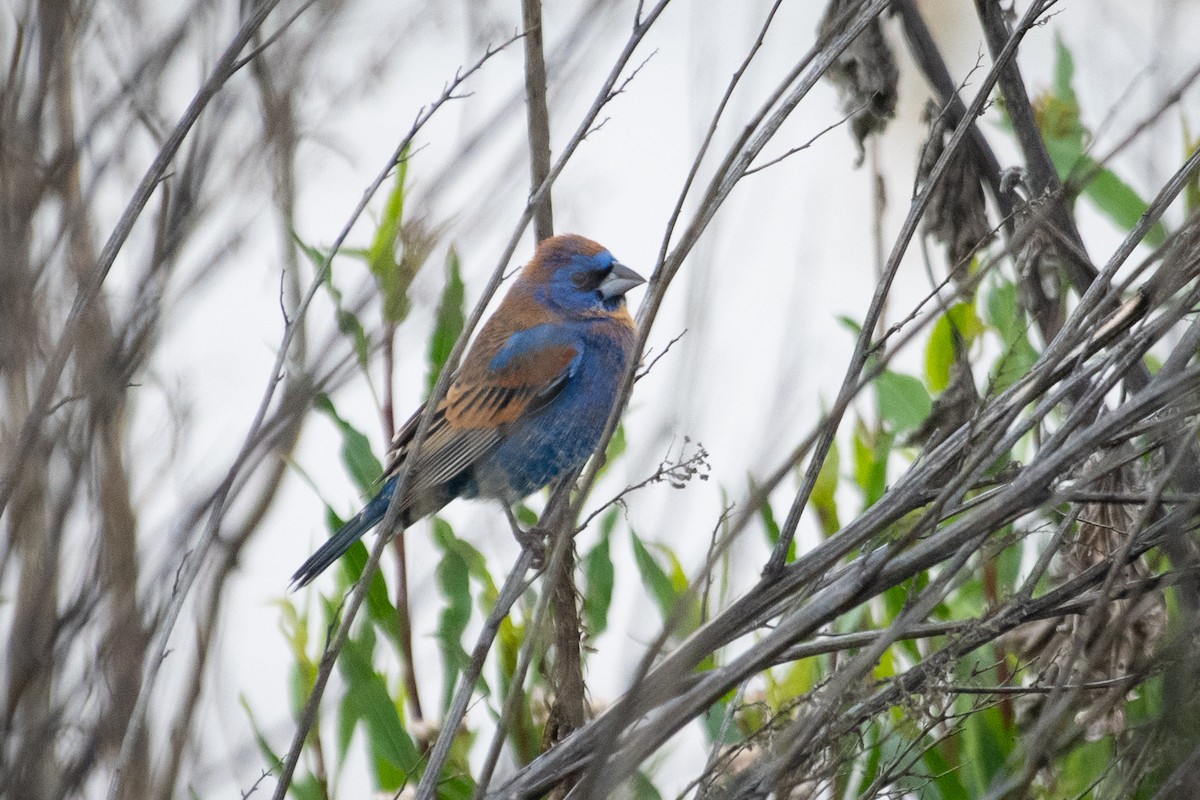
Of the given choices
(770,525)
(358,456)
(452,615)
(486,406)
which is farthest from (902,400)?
(486,406)

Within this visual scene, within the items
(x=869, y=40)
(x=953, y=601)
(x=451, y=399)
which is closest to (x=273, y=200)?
(x=869, y=40)

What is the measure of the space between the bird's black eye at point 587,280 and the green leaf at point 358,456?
175 centimetres

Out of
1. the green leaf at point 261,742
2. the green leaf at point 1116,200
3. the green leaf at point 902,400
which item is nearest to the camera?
the green leaf at point 261,742

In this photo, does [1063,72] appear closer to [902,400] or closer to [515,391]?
[902,400]

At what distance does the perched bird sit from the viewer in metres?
4.64

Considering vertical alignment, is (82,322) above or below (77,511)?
above

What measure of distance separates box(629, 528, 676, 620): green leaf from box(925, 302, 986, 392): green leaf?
1.00 m

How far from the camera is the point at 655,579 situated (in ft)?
11.0

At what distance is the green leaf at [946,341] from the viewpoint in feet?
12.6

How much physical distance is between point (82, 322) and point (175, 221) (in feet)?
0.78

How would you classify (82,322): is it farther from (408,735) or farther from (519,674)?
(408,735)

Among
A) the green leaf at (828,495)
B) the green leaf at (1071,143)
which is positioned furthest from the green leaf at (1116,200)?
the green leaf at (828,495)

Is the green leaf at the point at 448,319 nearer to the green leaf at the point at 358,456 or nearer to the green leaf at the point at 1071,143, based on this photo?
the green leaf at the point at 358,456

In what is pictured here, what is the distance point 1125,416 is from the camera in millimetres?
1942
